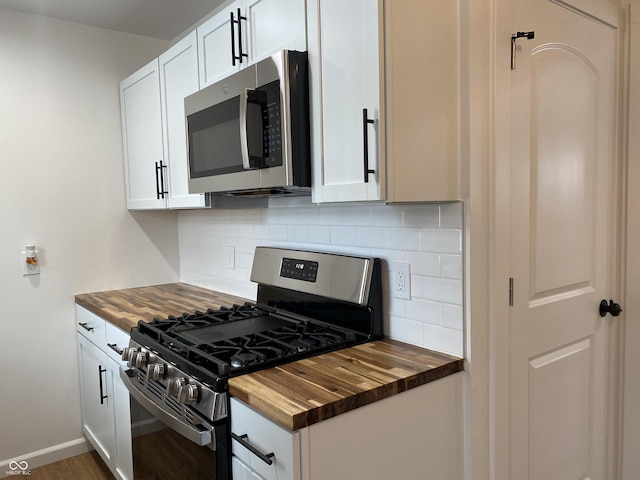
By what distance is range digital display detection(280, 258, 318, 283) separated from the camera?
1.92 meters

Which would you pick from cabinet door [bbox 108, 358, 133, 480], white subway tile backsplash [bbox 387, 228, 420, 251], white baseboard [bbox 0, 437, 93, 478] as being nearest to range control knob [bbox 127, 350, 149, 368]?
cabinet door [bbox 108, 358, 133, 480]

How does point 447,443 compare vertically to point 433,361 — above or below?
below

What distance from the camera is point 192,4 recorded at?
2494mm

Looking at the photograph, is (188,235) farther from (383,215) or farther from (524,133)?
(524,133)

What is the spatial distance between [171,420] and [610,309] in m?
1.70

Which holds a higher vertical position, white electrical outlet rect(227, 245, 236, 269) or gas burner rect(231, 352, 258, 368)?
white electrical outlet rect(227, 245, 236, 269)

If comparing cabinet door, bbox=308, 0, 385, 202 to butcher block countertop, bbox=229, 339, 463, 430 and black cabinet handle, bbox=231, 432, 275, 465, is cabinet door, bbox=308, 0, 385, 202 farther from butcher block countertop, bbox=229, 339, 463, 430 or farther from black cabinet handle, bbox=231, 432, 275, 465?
black cabinet handle, bbox=231, 432, 275, 465

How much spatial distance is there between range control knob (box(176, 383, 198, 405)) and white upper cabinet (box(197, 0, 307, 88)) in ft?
3.67

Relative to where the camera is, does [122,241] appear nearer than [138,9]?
No

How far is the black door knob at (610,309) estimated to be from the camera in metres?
1.86

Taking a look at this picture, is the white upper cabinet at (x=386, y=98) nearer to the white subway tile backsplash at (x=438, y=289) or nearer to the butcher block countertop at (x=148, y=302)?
the white subway tile backsplash at (x=438, y=289)

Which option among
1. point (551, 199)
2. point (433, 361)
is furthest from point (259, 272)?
point (551, 199)

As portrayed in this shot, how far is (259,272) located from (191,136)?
69cm

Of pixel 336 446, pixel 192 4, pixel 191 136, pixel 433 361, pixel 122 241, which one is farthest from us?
pixel 122 241
